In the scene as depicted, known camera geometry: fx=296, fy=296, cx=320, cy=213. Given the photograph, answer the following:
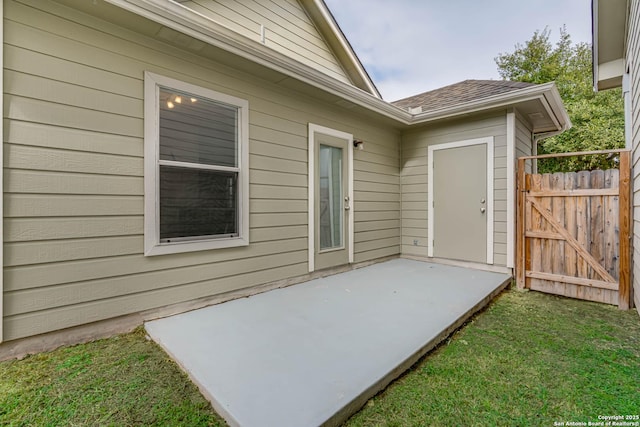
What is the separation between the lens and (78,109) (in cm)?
221

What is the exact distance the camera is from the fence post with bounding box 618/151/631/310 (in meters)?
3.17

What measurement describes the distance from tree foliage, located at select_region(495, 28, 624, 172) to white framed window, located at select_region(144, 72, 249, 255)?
11419 mm

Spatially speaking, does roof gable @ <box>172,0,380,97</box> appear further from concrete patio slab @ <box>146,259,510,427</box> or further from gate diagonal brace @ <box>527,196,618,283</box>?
gate diagonal brace @ <box>527,196,618,283</box>

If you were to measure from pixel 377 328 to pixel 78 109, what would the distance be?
112 inches

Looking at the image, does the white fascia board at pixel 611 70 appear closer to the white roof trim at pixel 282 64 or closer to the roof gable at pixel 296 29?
the white roof trim at pixel 282 64

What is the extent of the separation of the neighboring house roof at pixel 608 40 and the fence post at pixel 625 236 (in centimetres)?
188

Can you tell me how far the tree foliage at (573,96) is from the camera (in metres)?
10.1

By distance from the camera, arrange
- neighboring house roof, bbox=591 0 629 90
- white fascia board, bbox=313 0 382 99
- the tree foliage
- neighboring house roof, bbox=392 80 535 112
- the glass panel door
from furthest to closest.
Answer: the tree foliage < white fascia board, bbox=313 0 382 99 < neighboring house roof, bbox=392 80 535 112 < the glass panel door < neighboring house roof, bbox=591 0 629 90

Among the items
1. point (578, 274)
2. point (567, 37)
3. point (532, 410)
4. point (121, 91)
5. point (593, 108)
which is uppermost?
point (567, 37)

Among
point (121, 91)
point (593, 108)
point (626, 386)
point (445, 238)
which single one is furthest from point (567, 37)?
point (121, 91)

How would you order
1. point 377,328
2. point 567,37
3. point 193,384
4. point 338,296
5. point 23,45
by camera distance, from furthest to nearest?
1. point 567,37
2. point 338,296
3. point 377,328
4. point 23,45
5. point 193,384

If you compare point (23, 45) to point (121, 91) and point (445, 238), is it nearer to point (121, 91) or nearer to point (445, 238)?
point (121, 91)

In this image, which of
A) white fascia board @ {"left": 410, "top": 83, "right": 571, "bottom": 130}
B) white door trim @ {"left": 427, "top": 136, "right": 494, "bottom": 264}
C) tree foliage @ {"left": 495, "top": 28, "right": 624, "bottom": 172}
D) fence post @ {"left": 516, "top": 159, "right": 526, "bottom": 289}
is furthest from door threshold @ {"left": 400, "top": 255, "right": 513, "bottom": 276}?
tree foliage @ {"left": 495, "top": 28, "right": 624, "bottom": 172}

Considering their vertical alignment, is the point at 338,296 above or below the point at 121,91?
below
